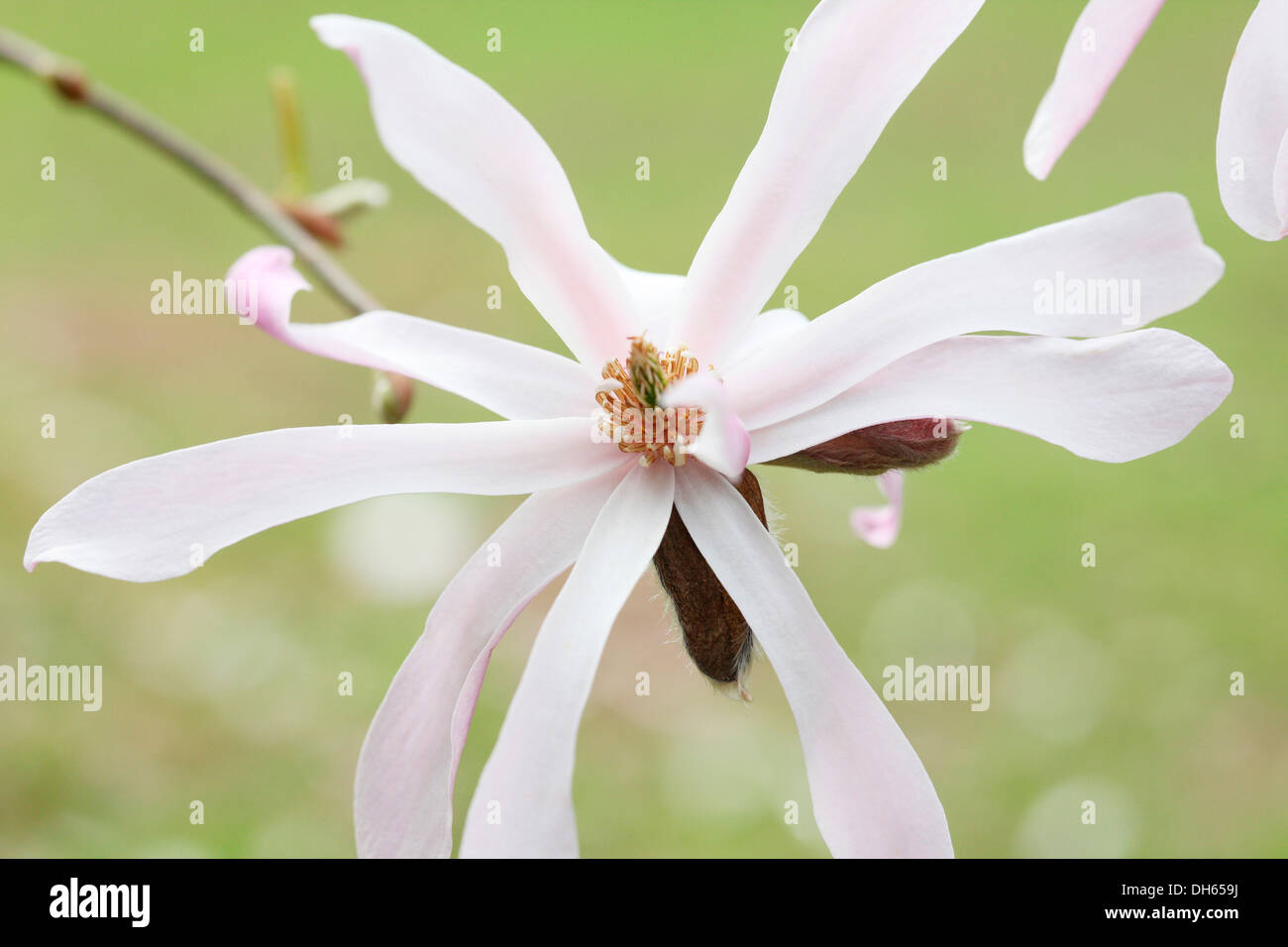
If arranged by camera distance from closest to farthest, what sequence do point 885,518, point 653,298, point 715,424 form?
point 715,424, point 653,298, point 885,518

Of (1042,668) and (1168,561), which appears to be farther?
(1168,561)

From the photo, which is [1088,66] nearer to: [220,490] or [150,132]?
[220,490]

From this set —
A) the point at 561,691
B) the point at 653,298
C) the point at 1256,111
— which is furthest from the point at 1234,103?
the point at 561,691

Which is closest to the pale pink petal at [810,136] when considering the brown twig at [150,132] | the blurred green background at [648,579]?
the brown twig at [150,132]

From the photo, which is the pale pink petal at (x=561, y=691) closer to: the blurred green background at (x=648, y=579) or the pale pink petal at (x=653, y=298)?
the pale pink petal at (x=653, y=298)

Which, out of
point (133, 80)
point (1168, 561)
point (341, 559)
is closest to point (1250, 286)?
point (1168, 561)
